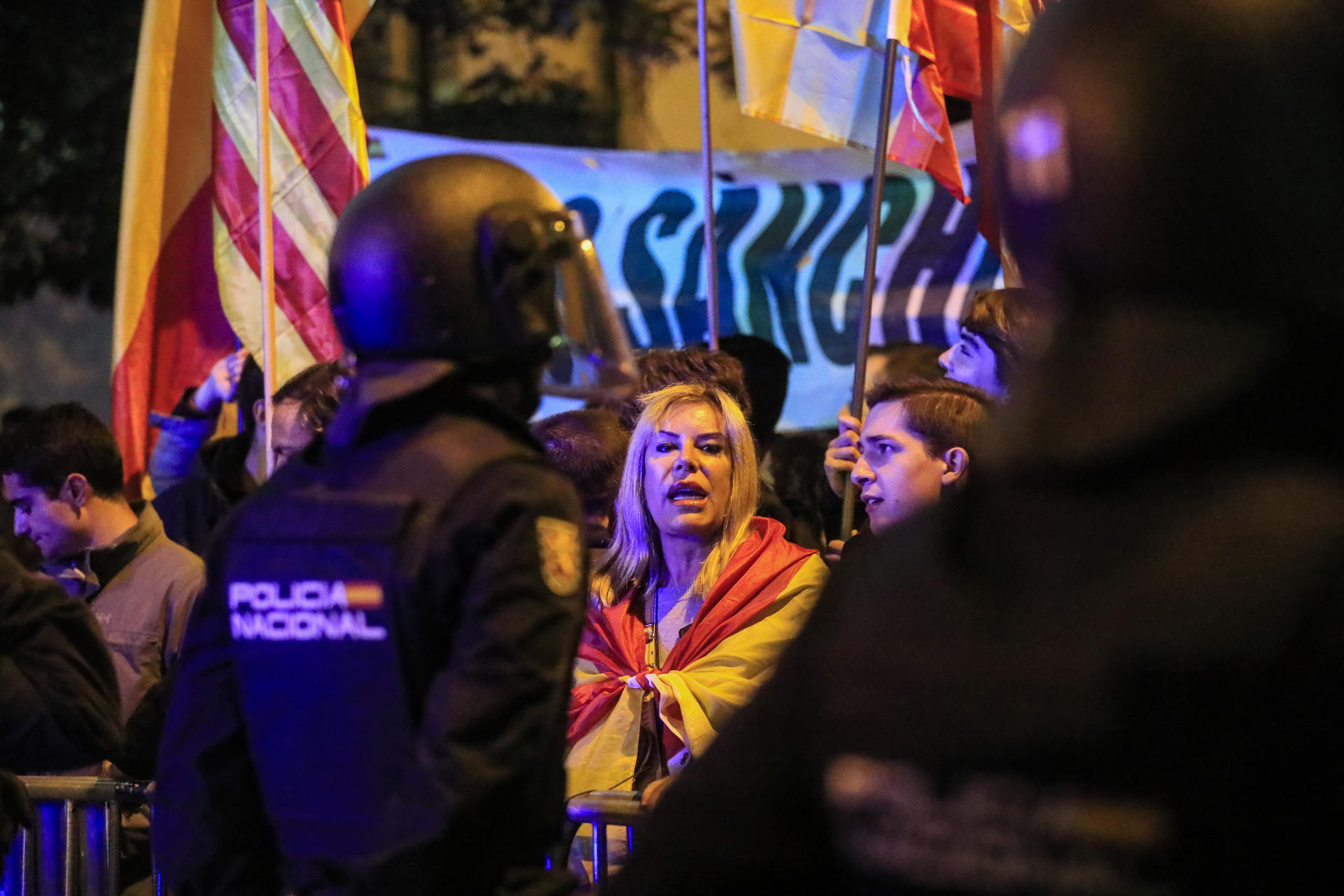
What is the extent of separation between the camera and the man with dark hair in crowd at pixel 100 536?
188 inches

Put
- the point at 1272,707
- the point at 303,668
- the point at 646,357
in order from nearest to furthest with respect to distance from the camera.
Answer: the point at 1272,707
the point at 303,668
the point at 646,357

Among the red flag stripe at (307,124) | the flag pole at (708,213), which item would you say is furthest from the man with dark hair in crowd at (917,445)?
the red flag stripe at (307,124)

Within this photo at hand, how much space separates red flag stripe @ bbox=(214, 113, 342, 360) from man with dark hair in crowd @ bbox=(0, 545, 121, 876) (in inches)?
104

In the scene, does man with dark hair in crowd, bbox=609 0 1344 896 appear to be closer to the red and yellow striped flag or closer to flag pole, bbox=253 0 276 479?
flag pole, bbox=253 0 276 479

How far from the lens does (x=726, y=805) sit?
936 mm

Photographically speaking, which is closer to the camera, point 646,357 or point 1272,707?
point 1272,707

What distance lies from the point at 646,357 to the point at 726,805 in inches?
180

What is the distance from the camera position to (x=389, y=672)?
196 cm

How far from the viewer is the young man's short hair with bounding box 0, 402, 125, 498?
16.4 feet

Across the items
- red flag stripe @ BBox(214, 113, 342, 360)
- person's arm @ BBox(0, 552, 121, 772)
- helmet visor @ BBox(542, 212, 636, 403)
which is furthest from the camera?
red flag stripe @ BBox(214, 113, 342, 360)

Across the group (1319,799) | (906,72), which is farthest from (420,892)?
(906,72)

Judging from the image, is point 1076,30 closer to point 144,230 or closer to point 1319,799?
point 1319,799

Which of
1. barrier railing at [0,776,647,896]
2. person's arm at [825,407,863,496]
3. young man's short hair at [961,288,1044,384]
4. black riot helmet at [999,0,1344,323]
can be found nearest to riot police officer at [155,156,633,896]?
black riot helmet at [999,0,1344,323]

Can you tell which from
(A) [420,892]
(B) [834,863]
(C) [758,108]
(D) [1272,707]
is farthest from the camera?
(C) [758,108]
